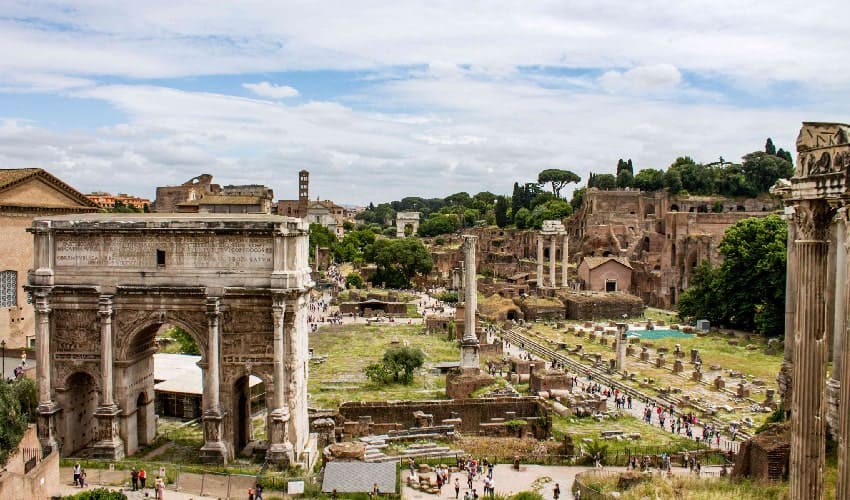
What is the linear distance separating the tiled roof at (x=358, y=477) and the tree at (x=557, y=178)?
3937 inches

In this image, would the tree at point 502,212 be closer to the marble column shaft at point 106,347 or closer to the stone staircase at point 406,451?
the stone staircase at point 406,451

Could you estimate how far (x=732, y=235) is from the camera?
4747cm

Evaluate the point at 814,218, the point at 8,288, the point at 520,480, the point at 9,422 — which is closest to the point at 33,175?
the point at 8,288

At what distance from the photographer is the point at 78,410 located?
22.3 metres

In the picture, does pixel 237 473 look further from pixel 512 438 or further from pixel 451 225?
pixel 451 225

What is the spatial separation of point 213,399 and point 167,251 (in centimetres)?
447

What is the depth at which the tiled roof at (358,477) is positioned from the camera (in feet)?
60.0

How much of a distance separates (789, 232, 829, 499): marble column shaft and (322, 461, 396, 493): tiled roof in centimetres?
1148

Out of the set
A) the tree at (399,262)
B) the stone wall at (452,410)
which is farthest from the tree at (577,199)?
the stone wall at (452,410)

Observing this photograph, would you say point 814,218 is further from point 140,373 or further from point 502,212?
point 502,212

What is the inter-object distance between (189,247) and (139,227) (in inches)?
62.2

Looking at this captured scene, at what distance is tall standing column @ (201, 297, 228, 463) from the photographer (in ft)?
67.1

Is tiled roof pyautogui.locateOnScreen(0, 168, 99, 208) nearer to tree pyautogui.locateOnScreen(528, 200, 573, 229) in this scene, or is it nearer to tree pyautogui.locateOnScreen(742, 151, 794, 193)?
tree pyautogui.locateOnScreen(528, 200, 573, 229)

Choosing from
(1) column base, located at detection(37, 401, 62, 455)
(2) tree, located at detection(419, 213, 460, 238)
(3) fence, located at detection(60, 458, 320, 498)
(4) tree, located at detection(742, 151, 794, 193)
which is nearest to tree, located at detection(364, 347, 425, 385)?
(3) fence, located at detection(60, 458, 320, 498)
